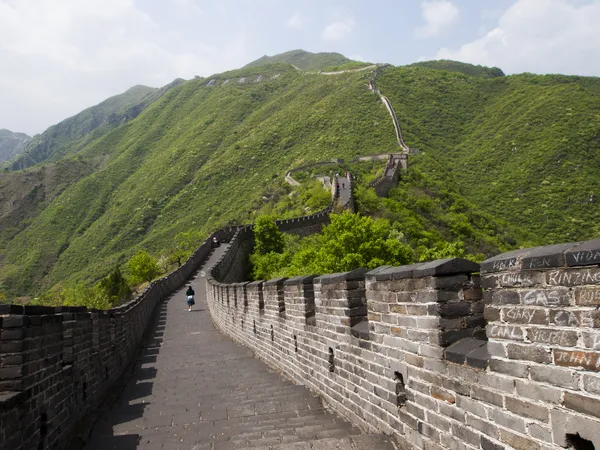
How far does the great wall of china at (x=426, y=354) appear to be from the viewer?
2.49 m

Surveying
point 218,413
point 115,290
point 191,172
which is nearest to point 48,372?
point 218,413

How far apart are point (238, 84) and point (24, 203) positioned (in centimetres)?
5924

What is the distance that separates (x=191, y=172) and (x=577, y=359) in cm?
7853

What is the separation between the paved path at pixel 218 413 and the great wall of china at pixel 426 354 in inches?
11.2

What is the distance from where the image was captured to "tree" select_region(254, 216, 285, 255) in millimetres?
39594

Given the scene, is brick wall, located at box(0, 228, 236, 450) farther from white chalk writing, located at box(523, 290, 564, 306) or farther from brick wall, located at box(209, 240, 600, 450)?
white chalk writing, located at box(523, 290, 564, 306)

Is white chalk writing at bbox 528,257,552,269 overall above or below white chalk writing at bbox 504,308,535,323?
above

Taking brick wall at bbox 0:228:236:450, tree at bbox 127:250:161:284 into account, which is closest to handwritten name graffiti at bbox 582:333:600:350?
brick wall at bbox 0:228:236:450

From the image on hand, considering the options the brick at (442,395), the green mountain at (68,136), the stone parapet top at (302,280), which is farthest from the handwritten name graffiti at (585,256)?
the green mountain at (68,136)

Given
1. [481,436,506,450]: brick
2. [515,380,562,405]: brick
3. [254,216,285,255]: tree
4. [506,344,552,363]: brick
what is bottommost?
[481,436,506,450]: brick

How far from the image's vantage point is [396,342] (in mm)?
4316

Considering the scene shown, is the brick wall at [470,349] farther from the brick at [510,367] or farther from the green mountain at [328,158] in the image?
the green mountain at [328,158]

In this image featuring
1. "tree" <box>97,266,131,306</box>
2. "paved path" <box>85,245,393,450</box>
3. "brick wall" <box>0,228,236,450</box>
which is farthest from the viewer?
"tree" <box>97,266,131,306</box>

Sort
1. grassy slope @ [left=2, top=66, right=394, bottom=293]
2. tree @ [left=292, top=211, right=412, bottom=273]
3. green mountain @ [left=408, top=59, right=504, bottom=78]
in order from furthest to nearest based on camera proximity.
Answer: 1. green mountain @ [left=408, top=59, right=504, bottom=78]
2. grassy slope @ [left=2, top=66, right=394, bottom=293]
3. tree @ [left=292, top=211, right=412, bottom=273]
